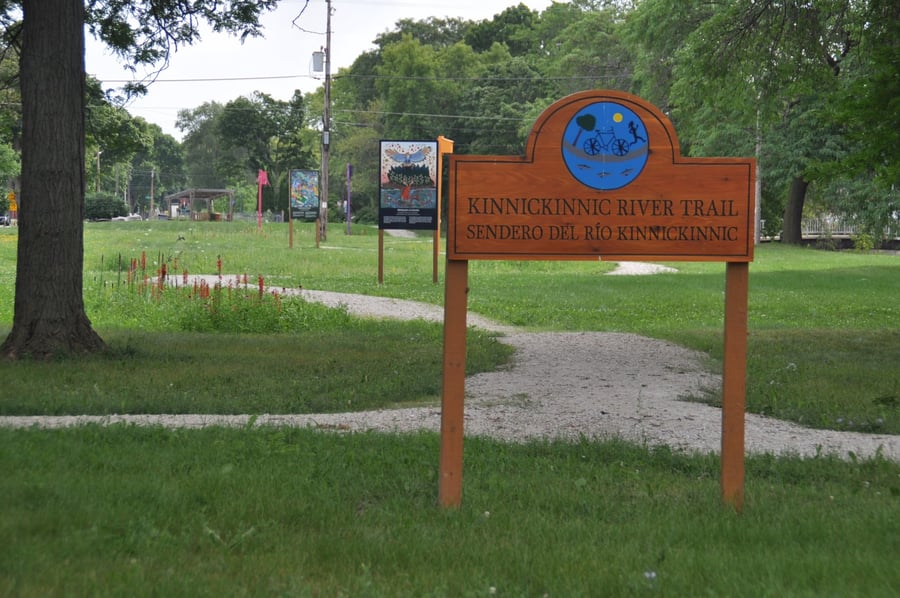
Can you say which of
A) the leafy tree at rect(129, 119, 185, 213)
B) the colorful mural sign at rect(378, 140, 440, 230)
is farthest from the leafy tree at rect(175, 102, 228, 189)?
the colorful mural sign at rect(378, 140, 440, 230)

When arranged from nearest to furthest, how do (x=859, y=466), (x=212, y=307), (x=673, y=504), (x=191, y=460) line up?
(x=673, y=504) → (x=191, y=460) → (x=859, y=466) → (x=212, y=307)

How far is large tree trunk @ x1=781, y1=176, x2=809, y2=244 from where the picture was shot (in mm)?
52438

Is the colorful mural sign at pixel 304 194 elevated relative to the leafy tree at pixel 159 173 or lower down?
lower down

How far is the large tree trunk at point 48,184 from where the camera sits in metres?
10.8

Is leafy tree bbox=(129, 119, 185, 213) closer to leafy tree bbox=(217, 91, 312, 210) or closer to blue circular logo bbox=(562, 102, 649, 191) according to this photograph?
leafy tree bbox=(217, 91, 312, 210)

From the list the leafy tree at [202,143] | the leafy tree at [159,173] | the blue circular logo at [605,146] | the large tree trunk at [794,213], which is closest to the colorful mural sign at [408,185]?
the blue circular logo at [605,146]

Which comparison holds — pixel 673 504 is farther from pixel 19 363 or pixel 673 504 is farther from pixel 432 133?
pixel 432 133

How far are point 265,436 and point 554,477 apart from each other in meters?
1.90

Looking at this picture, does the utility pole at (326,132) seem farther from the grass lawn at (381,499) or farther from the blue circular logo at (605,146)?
the blue circular logo at (605,146)

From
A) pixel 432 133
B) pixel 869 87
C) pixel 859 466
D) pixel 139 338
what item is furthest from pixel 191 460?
pixel 432 133

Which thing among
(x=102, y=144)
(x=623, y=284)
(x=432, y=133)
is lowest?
(x=623, y=284)

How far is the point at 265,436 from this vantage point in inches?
267

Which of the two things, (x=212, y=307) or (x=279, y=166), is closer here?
(x=212, y=307)

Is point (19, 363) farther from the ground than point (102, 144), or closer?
closer
